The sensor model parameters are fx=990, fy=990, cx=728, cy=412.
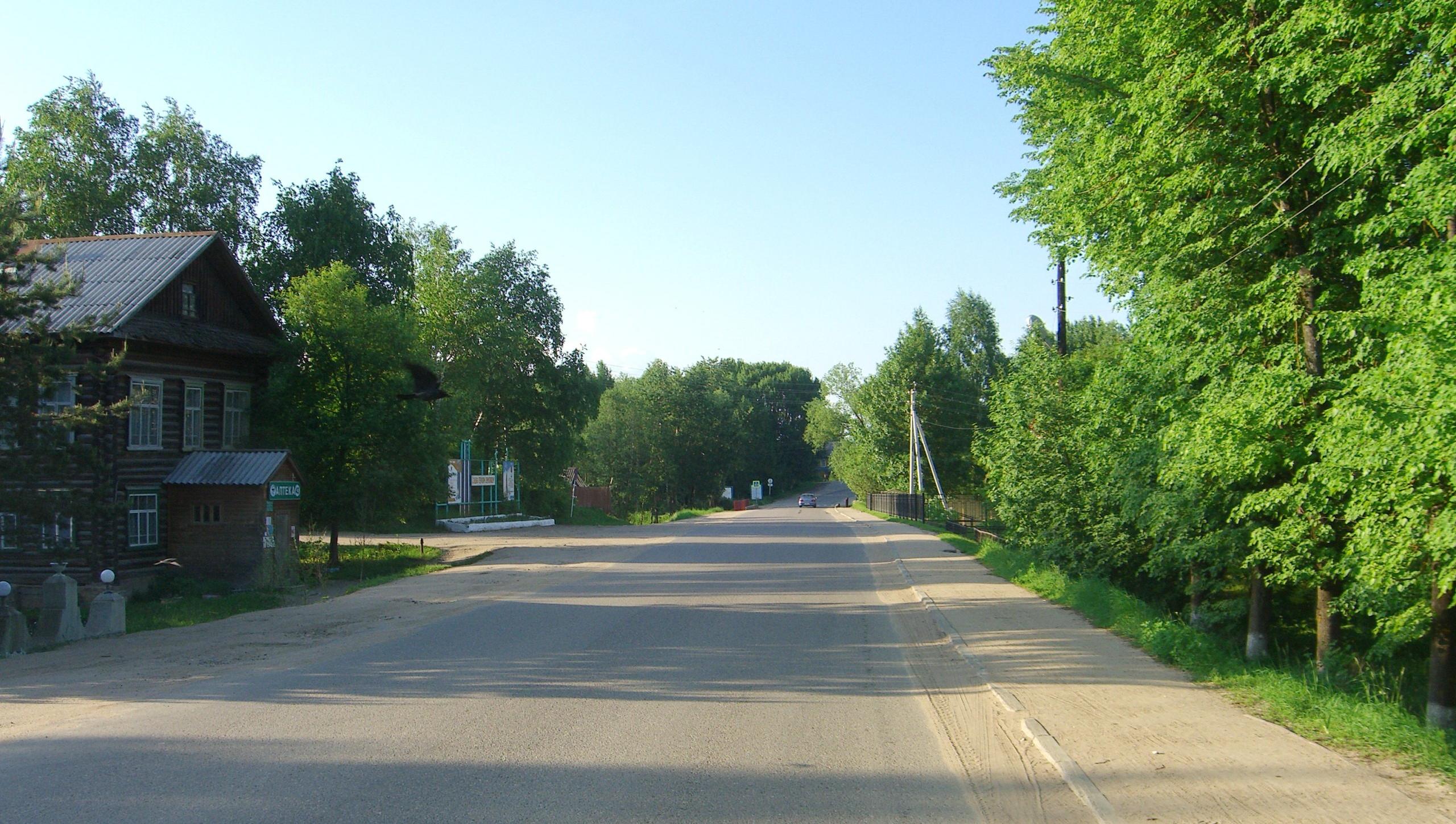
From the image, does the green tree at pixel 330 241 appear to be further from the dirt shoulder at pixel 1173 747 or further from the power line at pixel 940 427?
the power line at pixel 940 427

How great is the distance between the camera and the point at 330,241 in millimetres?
40031

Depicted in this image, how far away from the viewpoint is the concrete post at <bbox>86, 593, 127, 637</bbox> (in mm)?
15281

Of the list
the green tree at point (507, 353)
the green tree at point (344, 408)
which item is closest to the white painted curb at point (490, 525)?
the green tree at point (507, 353)

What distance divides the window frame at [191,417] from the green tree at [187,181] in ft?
63.4

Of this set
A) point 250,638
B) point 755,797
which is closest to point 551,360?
point 250,638

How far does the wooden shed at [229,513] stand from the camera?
25.5 meters

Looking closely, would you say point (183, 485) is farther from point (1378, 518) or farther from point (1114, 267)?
point (1378, 518)

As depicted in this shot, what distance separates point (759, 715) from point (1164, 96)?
339 inches

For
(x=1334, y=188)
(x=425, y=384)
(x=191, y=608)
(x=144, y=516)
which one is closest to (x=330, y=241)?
(x=425, y=384)

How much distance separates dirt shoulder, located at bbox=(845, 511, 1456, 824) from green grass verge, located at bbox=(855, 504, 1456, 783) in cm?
22

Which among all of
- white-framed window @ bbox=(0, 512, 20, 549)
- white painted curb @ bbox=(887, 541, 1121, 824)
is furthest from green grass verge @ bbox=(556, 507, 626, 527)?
white painted curb @ bbox=(887, 541, 1121, 824)

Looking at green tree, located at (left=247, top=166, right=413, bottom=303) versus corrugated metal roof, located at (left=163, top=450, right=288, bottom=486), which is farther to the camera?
green tree, located at (left=247, top=166, right=413, bottom=303)

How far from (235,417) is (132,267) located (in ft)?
16.4

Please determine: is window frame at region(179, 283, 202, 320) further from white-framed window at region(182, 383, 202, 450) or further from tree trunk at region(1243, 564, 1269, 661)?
tree trunk at region(1243, 564, 1269, 661)
